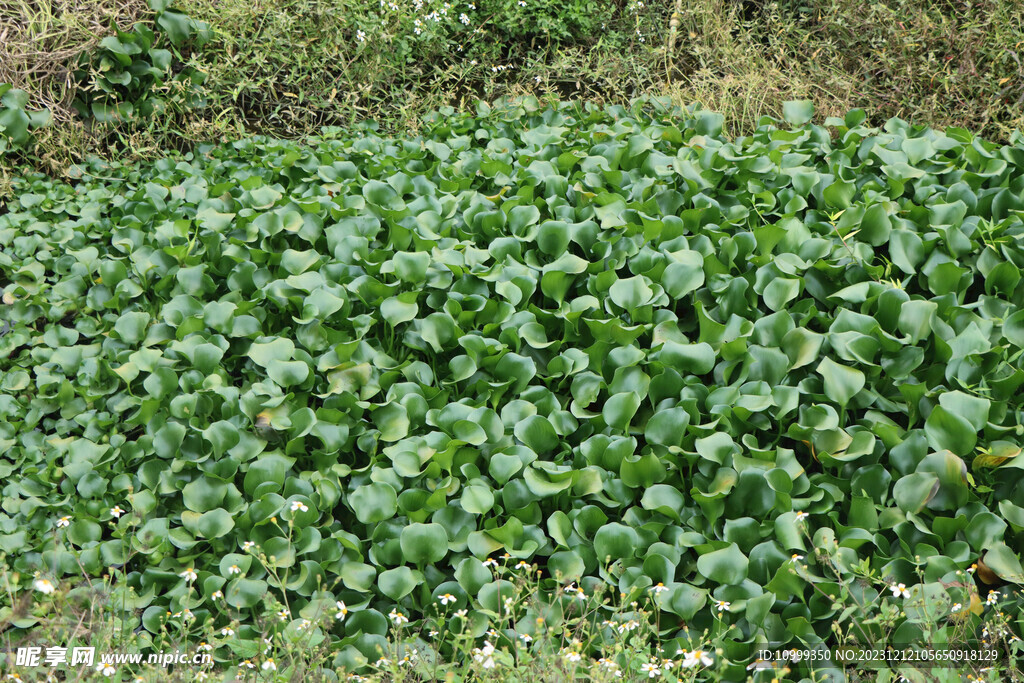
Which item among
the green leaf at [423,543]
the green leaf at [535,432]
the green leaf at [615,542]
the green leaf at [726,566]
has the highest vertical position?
the green leaf at [535,432]

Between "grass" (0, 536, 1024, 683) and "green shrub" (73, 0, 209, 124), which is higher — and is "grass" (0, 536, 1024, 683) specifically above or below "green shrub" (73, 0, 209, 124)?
below

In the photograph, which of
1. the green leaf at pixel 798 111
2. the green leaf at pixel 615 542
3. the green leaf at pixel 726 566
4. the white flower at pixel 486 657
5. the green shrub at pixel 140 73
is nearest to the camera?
the white flower at pixel 486 657

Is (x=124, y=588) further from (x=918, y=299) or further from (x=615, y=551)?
(x=918, y=299)

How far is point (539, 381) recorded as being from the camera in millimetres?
2596

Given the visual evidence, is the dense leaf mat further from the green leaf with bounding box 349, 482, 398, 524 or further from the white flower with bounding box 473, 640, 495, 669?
the white flower with bounding box 473, 640, 495, 669

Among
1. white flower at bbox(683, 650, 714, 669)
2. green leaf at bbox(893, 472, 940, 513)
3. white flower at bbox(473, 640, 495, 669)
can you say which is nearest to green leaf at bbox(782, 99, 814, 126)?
green leaf at bbox(893, 472, 940, 513)

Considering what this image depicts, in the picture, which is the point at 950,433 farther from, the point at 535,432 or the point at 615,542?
the point at 535,432

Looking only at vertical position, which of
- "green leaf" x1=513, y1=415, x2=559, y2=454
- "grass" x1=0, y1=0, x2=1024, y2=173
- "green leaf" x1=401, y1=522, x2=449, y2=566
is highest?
"grass" x1=0, y1=0, x2=1024, y2=173

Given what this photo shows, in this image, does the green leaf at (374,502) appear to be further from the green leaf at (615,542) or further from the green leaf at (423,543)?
the green leaf at (615,542)

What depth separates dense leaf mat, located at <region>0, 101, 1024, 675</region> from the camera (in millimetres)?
2049

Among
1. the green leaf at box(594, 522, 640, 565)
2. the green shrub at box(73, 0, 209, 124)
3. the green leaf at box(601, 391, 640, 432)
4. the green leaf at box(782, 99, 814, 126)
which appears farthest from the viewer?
the green shrub at box(73, 0, 209, 124)

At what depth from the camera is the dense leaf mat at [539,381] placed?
6.72ft

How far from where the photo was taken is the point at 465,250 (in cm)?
294

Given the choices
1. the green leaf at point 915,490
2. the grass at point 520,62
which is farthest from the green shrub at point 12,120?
the green leaf at point 915,490
